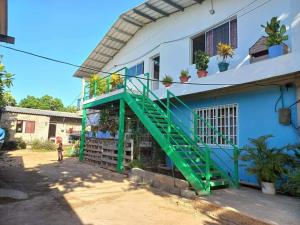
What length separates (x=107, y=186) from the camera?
794cm

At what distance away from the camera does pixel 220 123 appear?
893cm

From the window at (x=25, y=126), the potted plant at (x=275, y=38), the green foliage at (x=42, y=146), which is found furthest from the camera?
the window at (x=25, y=126)

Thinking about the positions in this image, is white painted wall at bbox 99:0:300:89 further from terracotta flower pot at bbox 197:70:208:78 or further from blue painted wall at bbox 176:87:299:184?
blue painted wall at bbox 176:87:299:184

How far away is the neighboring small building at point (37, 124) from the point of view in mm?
23156

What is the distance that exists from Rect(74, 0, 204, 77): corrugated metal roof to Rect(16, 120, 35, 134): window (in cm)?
884

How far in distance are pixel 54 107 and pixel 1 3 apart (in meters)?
58.5

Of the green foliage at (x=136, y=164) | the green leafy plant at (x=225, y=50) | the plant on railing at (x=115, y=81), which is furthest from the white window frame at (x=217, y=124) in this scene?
the plant on railing at (x=115, y=81)

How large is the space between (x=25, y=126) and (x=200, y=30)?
66.0ft

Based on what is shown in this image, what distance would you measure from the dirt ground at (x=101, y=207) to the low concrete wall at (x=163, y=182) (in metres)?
0.23

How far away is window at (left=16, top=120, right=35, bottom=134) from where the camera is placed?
23.9m

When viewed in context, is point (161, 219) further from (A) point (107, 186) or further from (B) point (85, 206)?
(A) point (107, 186)

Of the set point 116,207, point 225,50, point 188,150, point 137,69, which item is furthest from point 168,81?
point 116,207

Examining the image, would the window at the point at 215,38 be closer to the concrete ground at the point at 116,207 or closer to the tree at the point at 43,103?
the concrete ground at the point at 116,207

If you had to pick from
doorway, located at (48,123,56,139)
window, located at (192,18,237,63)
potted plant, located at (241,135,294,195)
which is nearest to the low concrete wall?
potted plant, located at (241,135,294,195)
